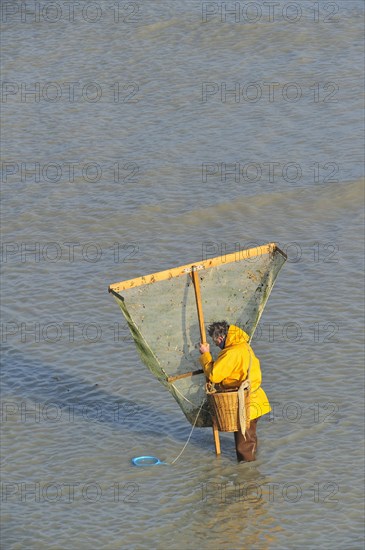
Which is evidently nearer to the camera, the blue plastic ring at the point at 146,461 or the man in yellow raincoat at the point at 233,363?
the man in yellow raincoat at the point at 233,363

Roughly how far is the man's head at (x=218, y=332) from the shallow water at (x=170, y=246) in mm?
1261

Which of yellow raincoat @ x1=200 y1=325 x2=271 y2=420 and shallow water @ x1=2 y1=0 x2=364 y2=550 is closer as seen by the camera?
yellow raincoat @ x1=200 y1=325 x2=271 y2=420

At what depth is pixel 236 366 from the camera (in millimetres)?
9977

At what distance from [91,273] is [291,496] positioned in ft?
16.4

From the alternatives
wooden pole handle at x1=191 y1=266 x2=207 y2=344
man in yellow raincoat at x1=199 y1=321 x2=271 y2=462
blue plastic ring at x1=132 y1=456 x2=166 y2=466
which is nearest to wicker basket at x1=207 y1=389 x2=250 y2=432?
man in yellow raincoat at x1=199 y1=321 x2=271 y2=462

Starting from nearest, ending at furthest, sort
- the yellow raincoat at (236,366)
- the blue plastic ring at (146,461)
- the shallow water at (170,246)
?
1. the yellow raincoat at (236,366)
2. the shallow water at (170,246)
3. the blue plastic ring at (146,461)

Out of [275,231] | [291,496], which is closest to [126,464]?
[291,496]

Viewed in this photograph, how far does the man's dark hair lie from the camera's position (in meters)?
9.92

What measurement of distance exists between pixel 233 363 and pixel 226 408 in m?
0.40

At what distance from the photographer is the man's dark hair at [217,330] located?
992cm

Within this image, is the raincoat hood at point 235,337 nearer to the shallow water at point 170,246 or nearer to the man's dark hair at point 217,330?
the man's dark hair at point 217,330

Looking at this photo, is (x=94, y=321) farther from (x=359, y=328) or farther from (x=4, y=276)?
(x=359, y=328)

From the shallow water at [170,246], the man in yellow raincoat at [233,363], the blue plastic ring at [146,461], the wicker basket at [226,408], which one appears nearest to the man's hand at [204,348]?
the man in yellow raincoat at [233,363]

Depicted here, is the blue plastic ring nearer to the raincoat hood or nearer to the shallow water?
the shallow water
